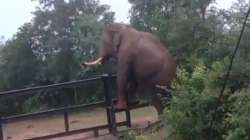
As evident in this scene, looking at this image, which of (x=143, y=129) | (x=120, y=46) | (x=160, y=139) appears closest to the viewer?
(x=160, y=139)

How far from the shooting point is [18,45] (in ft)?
56.4

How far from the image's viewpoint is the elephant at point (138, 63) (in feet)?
35.1

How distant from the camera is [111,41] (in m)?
11.6

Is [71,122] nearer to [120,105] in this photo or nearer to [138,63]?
[120,105]

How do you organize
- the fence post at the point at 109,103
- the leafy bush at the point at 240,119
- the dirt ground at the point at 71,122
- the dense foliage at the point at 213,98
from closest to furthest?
1. the leafy bush at the point at 240,119
2. the dense foliage at the point at 213,98
3. the fence post at the point at 109,103
4. the dirt ground at the point at 71,122

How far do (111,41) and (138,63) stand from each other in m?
0.92

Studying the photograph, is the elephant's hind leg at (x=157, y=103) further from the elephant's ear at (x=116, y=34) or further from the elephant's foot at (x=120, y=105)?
the elephant's ear at (x=116, y=34)

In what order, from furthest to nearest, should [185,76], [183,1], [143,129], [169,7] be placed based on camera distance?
1. [169,7]
2. [183,1]
3. [143,129]
4. [185,76]

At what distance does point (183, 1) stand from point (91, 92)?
141 inches

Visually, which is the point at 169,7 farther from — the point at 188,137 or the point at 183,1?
the point at 188,137

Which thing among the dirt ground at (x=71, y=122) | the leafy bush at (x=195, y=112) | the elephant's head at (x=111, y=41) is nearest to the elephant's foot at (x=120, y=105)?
the dirt ground at (x=71, y=122)

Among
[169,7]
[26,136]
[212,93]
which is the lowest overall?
[26,136]

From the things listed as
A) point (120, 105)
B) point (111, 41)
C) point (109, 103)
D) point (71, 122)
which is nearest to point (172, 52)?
point (111, 41)

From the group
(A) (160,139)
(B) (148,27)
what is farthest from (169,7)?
(A) (160,139)
